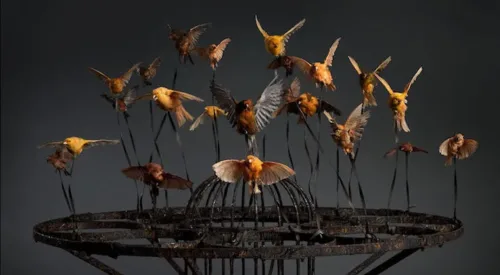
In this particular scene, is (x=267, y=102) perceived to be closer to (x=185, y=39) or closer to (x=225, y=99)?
(x=225, y=99)

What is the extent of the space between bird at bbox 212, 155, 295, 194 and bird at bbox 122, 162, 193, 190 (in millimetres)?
425

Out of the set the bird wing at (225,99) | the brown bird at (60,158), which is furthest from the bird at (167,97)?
the bird wing at (225,99)

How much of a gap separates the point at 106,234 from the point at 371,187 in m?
2.10

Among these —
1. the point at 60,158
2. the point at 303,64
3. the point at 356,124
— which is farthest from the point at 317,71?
the point at 60,158

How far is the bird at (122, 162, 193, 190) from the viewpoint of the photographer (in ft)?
12.9

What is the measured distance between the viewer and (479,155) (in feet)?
19.3

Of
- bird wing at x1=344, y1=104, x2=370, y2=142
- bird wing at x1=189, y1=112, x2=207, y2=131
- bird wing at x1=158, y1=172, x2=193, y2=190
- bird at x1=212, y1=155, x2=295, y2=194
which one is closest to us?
bird at x1=212, y1=155, x2=295, y2=194

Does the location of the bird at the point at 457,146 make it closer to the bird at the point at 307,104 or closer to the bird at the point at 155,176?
the bird at the point at 307,104

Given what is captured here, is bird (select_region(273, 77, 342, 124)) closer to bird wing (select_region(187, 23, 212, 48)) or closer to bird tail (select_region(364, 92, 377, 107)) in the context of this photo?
bird tail (select_region(364, 92, 377, 107))

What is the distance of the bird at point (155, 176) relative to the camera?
392 cm

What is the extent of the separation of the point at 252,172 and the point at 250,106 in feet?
0.80

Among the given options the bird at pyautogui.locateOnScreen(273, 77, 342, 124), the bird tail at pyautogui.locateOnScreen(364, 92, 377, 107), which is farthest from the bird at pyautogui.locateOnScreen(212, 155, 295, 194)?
the bird tail at pyautogui.locateOnScreen(364, 92, 377, 107)

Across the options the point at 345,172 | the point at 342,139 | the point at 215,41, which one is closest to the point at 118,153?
the point at 215,41

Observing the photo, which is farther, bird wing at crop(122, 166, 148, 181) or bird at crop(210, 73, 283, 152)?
bird wing at crop(122, 166, 148, 181)
